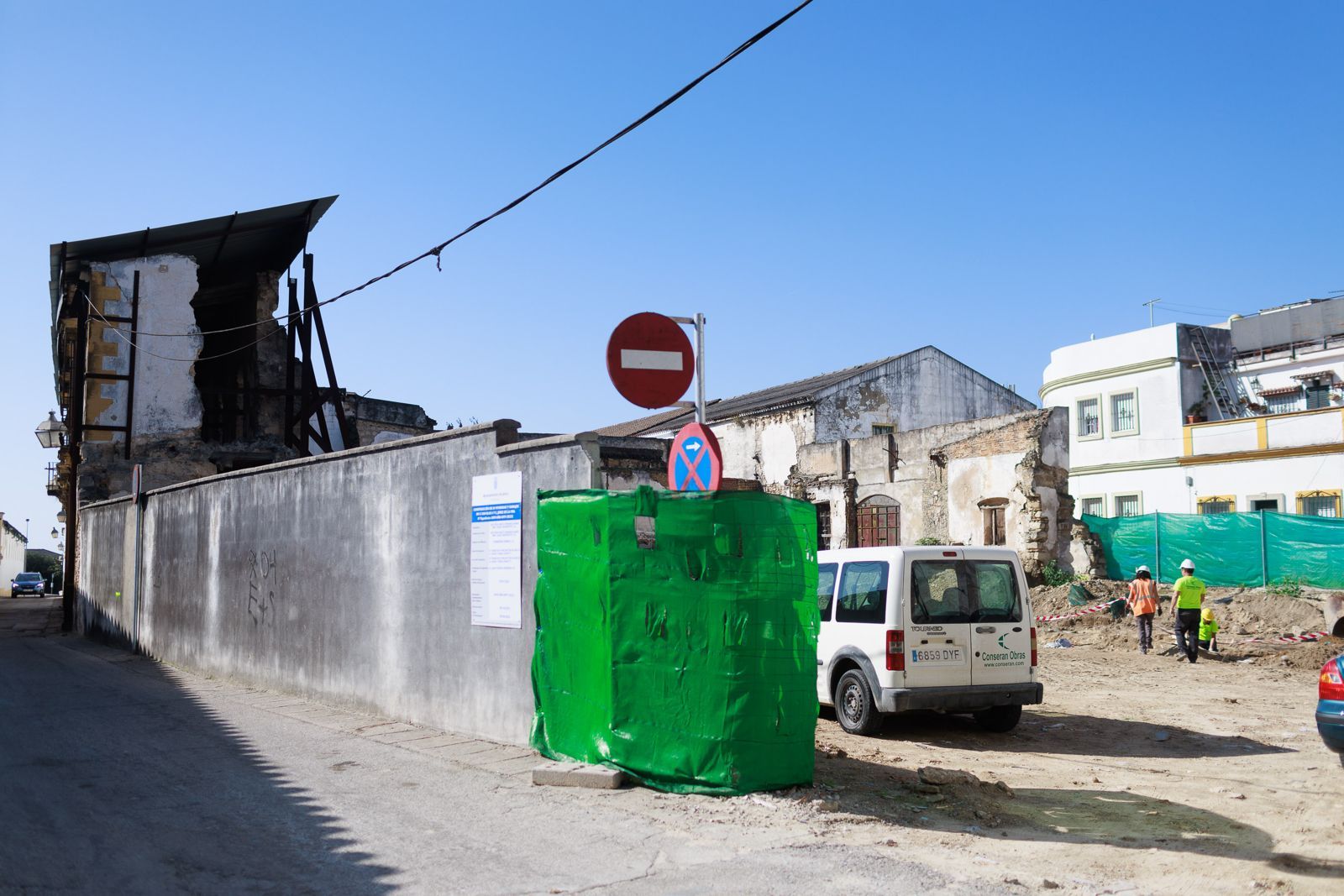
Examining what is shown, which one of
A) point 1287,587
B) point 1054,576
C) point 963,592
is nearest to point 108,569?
point 963,592

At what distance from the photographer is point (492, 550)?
9.38 m

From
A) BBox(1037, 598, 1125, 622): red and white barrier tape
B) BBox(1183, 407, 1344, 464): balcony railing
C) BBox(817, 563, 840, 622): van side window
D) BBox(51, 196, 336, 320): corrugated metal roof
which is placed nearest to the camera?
BBox(817, 563, 840, 622): van side window

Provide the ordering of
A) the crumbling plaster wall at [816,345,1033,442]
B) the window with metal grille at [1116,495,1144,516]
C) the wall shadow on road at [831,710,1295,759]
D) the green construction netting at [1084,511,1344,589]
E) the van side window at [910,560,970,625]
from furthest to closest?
the crumbling plaster wall at [816,345,1033,442] → the window with metal grille at [1116,495,1144,516] → the green construction netting at [1084,511,1344,589] → the van side window at [910,560,970,625] → the wall shadow on road at [831,710,1295,759]

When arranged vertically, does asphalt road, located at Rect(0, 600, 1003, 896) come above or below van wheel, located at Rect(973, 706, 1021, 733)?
above

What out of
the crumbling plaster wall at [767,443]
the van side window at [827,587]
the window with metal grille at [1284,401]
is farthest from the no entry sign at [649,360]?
the window with metal grille at [1284,401]

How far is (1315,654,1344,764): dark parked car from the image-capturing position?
7316mm

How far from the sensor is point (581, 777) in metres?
7.59

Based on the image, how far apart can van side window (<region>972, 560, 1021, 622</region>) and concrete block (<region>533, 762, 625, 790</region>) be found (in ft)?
15.7

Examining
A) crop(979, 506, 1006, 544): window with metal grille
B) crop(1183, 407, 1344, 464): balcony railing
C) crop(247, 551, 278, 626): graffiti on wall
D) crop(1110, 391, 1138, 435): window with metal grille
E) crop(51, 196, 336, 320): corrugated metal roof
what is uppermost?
crop(51, 196, 336, 320): corrugated metal roof

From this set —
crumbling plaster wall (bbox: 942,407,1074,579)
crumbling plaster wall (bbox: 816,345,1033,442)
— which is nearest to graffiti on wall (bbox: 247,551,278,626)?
crumbling plaster wall (bbox: 942,407,1074,579)

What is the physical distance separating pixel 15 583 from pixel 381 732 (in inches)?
2450

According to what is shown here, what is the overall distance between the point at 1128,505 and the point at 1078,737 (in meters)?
29.4

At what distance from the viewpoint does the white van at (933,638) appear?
10406mm

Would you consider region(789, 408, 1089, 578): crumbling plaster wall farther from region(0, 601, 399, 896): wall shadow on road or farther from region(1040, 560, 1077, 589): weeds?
region(0, 601, 399, 896): wall shadow on road
